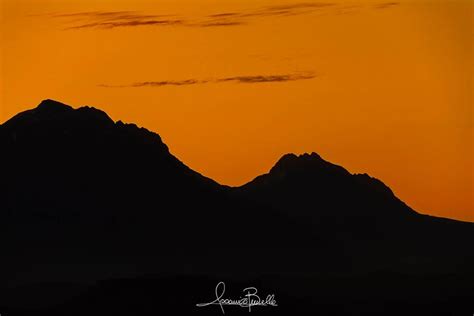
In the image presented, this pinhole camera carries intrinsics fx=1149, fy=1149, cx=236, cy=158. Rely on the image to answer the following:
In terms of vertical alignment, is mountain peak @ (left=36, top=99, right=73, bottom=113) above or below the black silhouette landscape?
above

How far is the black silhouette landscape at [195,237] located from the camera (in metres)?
34.5

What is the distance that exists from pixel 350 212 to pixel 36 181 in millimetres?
11899

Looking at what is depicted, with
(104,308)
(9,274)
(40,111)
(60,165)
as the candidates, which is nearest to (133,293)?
(104,308)

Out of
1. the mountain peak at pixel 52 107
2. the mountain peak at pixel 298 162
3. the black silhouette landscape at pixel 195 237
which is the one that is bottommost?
the black silhouette landscape at pixel 195 237

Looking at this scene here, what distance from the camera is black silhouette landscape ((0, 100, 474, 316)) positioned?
3447 cm

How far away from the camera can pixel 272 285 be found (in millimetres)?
34375

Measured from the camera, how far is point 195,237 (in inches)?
1481
